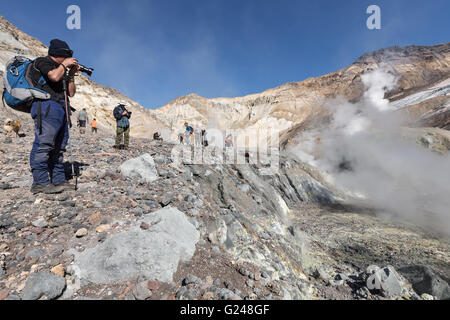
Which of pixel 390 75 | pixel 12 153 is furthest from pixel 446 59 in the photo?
pixel 12 153

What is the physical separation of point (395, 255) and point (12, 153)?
1129cm

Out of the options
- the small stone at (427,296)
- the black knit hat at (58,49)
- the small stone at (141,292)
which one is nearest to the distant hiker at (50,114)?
the black knit hat at (58,49)

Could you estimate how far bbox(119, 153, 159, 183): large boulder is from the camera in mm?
4159

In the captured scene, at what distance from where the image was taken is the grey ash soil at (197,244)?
198 centimetres

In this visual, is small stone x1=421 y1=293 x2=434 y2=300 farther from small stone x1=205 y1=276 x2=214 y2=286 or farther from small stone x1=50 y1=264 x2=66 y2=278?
small stone x1=50 y1=264 x2=66 y2=278

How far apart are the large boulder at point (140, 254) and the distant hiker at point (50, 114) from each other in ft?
5.08

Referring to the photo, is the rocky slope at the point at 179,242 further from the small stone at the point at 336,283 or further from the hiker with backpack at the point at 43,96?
the hiker with backpack at the point at 43,96

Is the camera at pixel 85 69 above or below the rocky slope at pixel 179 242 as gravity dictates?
above

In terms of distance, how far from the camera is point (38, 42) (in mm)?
22094

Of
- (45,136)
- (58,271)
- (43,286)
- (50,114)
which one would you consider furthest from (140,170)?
(43,286)

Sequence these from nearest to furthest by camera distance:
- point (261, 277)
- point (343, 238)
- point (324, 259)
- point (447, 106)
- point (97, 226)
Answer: point (97, 226) < point (261, 277) < point (324, 259) < point (343, 238) < point (447, 106)

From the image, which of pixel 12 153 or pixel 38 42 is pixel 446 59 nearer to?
pixel 12 153

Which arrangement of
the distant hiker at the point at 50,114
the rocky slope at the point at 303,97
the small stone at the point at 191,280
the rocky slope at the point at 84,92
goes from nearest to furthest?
the small stone at the point at 191,280, the distant hiker at the point at 50,114, the rocky slope at the point at 84,92, the rocky slope at the point at 303,97

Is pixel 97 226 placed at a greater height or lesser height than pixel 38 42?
lesser
